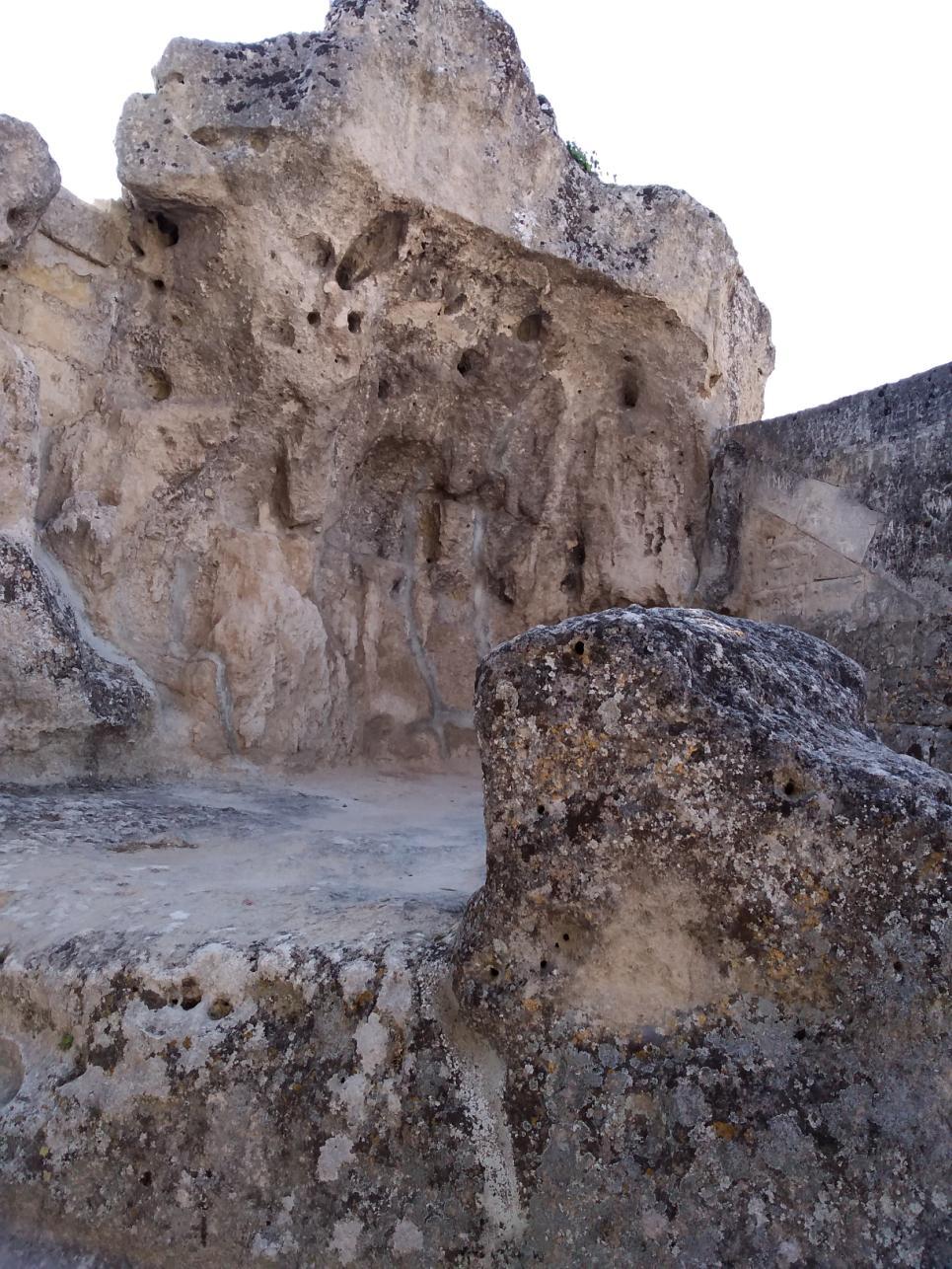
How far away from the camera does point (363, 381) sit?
5820mm

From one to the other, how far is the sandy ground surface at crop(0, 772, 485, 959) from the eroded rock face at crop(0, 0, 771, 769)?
866mm

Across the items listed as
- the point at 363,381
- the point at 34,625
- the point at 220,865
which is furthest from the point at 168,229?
the point at 220,865

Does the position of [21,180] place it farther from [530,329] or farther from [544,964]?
[544,964]

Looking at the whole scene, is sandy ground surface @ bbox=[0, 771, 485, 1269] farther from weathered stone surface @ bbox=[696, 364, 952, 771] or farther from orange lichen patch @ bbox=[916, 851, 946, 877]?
weathered stone surface @ bbox=[696, 364, 952, 771]

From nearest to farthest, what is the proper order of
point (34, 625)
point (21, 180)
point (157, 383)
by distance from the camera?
point (34, 625), point (21, 180), point (157, 383)

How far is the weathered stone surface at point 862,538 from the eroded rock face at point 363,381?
Answer: 0.37 meters

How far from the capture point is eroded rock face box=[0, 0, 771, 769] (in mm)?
5035

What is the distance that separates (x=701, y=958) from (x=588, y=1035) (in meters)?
0.28

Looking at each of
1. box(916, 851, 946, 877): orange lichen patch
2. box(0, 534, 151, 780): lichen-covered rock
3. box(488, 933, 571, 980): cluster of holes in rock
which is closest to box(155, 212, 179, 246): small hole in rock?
box(0, 534, 151, 780): lichen-covered rock

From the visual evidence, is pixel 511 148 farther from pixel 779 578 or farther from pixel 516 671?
pixel 516 671

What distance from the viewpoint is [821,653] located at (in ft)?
8.81

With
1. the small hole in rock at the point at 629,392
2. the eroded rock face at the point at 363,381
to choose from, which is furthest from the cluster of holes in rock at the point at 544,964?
the small hole in rock at the point at 629,392

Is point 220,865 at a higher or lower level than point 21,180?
lower

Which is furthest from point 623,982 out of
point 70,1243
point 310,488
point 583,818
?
point 310,488
